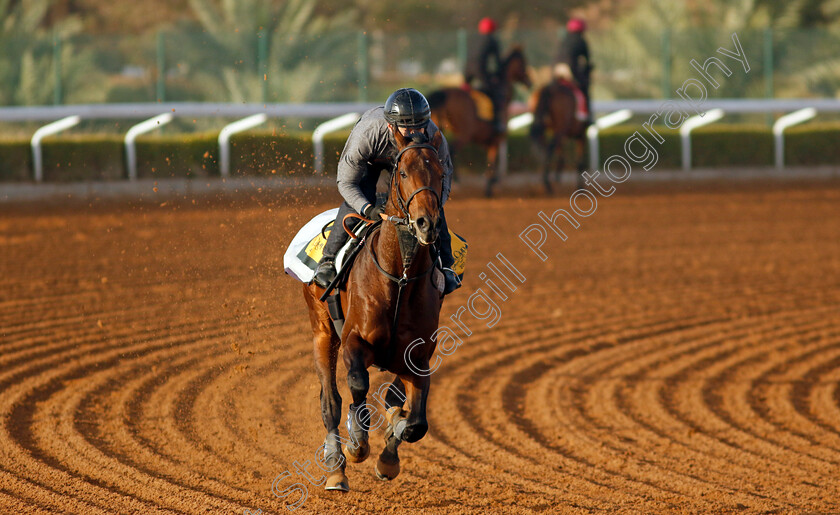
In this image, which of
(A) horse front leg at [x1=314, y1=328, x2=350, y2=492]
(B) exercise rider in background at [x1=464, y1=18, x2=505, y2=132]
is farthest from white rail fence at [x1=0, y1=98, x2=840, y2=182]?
(A) horse front leg at [x1=314, y1=328, x2=350, y2=492]

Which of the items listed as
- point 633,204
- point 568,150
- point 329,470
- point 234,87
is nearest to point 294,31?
point 234,87

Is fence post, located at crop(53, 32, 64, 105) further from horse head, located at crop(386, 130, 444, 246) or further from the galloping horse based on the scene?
horse head, located at crop(386, 130, 444, 246)

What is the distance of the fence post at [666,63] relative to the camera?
76.1 ft

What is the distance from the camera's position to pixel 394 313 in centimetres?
439

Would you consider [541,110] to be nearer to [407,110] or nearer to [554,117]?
[554,117]

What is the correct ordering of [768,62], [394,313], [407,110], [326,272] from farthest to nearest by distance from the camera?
[768,62] → [326,272] → [394,313] → [407,110]

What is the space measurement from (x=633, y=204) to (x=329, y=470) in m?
12.2

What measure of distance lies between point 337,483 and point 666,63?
→ 20.4 m

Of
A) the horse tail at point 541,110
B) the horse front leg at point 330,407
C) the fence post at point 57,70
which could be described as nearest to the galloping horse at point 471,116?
the horse tail at point 541,110

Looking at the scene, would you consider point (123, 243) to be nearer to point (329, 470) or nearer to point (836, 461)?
point (329, 470)

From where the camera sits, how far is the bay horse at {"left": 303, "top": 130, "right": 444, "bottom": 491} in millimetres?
4043

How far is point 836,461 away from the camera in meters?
5.22

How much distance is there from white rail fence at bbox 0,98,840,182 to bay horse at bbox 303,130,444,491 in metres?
8.79

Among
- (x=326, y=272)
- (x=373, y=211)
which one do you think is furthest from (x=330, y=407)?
(x=373, y=211)
